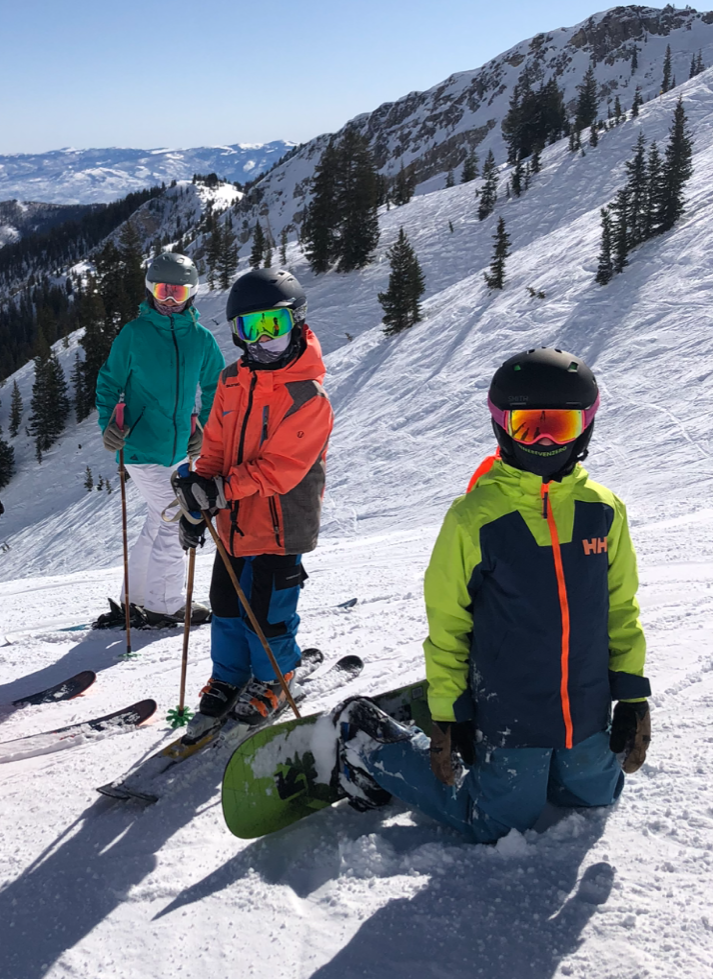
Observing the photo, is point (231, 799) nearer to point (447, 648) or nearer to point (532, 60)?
point (447, 648)

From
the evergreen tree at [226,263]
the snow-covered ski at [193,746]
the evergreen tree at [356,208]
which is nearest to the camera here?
the snow-covered ski at [193,746]

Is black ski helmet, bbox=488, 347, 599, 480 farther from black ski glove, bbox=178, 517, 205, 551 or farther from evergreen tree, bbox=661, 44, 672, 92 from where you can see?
evergreen tree, bbox=661, 44, 672, 92

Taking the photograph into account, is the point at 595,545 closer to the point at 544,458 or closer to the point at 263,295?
the point at 544,458

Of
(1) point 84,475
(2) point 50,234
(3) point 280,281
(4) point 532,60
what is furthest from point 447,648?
(2) point 50,234

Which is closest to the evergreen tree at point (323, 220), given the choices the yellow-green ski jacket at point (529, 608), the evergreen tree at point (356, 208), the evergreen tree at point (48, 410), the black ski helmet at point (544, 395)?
the evergreen tree at point (356, 208)

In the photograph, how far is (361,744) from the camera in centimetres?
246

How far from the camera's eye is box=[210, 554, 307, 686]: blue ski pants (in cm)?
331

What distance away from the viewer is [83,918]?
2117 millimetres

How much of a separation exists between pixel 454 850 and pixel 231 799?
0.79 metres

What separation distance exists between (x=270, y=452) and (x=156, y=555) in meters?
2.42

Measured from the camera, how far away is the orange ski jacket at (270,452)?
3.12 m

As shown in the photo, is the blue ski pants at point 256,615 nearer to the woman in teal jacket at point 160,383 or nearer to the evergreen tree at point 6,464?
the woman in teal jacket at point 160,383

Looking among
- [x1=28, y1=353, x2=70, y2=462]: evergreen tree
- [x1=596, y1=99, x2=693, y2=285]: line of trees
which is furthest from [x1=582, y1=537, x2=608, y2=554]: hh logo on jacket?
[x1=28, y1=353, x2=70, y2=462]: evergreen tree

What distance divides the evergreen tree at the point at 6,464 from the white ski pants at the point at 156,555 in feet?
110
